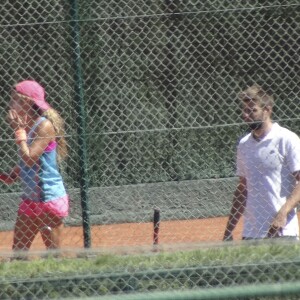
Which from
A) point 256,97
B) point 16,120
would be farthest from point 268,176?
point 16,120

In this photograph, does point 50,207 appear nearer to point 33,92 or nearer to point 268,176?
point 33,92

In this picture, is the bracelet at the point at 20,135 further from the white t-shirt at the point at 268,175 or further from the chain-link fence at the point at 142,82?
the white t-shirt at the point at 268,175

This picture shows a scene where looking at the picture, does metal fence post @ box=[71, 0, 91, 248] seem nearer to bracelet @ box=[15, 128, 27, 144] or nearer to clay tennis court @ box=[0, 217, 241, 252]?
clay tennis court @ box=[0, 217, 241, 252]

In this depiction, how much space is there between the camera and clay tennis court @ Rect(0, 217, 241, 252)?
701cm

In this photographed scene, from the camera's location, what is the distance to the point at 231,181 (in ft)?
24.7

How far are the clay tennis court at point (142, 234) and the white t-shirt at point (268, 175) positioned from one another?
1315 mm

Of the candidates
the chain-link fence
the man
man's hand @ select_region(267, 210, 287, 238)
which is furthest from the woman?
man's hand @ select_region(267, 210, 287, 238)

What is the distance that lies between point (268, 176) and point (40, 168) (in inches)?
50.0

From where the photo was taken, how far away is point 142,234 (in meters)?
7.29

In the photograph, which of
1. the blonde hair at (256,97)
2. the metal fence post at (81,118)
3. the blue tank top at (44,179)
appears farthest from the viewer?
the metal fence post at (81,118)

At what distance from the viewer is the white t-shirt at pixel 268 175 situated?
Answer: 217 inches

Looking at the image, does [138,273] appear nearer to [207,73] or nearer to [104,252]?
[104,252]

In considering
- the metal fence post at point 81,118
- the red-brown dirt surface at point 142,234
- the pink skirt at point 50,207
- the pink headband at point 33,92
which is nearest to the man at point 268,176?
the pink skirt at point 50,207

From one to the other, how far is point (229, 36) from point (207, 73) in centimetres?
27
